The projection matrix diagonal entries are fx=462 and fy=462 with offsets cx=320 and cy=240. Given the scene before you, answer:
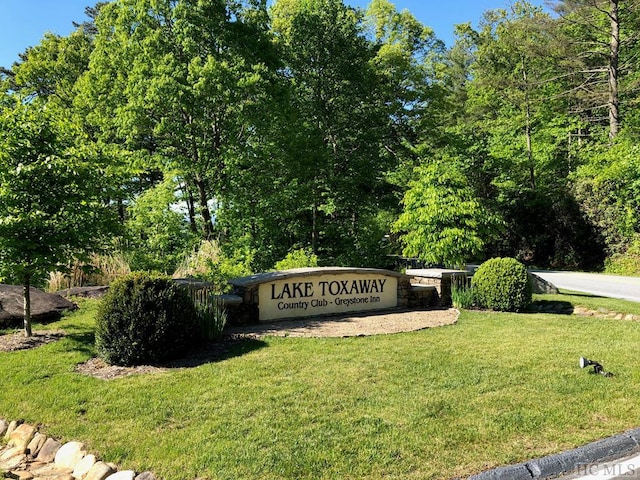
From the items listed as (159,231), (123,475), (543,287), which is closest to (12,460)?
(123,475)

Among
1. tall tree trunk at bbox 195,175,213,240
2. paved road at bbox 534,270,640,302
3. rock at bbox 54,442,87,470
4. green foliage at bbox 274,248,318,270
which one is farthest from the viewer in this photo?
tall tree trunk at bbox 195,175,213,240

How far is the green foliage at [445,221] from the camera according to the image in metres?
9.85

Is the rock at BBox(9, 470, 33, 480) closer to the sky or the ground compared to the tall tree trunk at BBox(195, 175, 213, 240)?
closer to the ground

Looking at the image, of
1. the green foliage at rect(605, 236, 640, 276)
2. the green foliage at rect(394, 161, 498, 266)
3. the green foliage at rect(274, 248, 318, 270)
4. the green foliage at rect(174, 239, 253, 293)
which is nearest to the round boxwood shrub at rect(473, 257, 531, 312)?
the green foliage at rect(394, 161, 498, 266)

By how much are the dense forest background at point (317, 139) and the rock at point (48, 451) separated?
282 centimetres

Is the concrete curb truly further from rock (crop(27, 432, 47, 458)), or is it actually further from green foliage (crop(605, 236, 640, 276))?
green foliage (crop(605, 236, 640, 276))

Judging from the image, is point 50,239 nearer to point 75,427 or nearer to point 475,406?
point 75,427

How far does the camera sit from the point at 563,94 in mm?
20672

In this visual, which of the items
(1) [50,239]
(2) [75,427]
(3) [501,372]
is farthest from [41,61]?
(3) [501,372]

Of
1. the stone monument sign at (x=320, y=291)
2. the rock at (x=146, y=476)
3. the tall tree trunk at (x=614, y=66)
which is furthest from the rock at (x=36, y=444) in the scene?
the tall tree trunk at (x=614, y=66)

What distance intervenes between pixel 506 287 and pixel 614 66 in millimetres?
16403

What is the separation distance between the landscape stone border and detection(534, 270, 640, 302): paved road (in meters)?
10.9

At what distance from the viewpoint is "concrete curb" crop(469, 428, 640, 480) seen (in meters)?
2.87

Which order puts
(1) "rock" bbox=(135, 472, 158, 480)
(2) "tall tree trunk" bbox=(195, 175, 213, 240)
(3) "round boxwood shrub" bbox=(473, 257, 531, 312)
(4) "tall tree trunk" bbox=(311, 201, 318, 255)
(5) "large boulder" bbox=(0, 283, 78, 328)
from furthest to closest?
(4) "tall tree trunk" bbox=(311, 201, 318, 255) → (2) "tall tree trunk" bbox=(195, 175, 213, 240) → (3) "round boxwood shrub" bbox=(473, 257, 531, 312) → (5) "large boulder" bbox=(0, 283, 78, 328) → (1) "rock" bbox=(135, 472, 158, 480)
